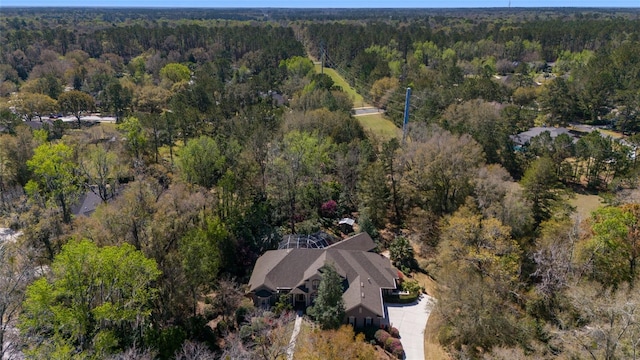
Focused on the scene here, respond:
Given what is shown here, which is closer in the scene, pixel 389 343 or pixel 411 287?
pixel 389 343

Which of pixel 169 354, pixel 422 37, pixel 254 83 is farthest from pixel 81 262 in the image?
pixel 422 37

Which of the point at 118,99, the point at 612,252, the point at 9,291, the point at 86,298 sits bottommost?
the point at 612,252

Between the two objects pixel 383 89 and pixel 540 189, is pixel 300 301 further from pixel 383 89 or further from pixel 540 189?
pixel 383 89

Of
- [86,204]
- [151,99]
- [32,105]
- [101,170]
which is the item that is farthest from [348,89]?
[101,170]

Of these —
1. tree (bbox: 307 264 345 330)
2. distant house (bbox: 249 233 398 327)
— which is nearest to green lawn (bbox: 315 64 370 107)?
distant house (bbox: 249 233 398 327)

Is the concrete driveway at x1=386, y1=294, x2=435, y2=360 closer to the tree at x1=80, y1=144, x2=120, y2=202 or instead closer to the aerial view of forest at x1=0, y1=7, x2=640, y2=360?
the aerial view of forest at x1=0, y1=7, x2=640, y2=360

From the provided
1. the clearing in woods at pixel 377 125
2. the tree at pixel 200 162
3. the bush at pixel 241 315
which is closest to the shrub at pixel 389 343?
the bush at pixel 241 315
